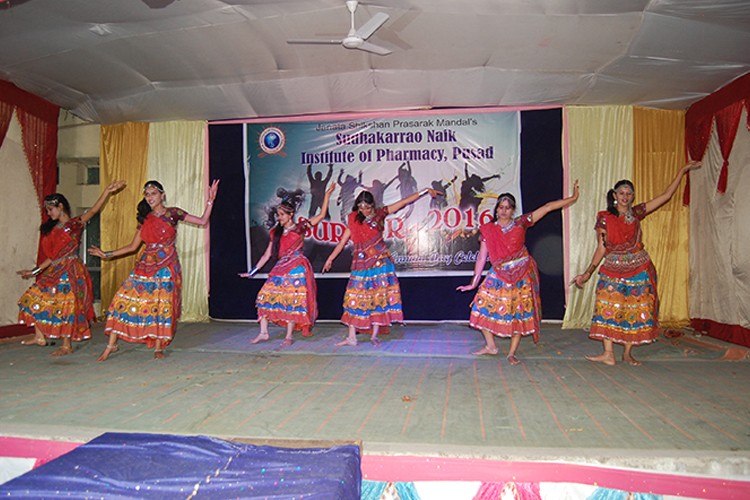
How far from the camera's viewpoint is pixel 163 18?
3.67 meters

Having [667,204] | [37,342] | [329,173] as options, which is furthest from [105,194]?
[667,204]

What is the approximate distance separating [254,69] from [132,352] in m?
2.71

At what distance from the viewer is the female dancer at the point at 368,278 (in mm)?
4539

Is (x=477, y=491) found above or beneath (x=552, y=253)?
beneath

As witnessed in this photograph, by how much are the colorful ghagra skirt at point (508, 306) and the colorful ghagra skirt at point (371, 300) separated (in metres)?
0.93

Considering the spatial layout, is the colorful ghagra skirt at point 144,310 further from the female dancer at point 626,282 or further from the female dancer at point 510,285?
the female dancer at point 626,282

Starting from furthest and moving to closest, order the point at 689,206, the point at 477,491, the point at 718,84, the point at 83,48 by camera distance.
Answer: the point at 689,206, the point at 718,84, the point at 83,48, the point at 477,491

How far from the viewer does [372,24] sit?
3424 mm

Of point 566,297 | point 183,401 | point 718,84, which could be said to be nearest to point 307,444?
point 183,401

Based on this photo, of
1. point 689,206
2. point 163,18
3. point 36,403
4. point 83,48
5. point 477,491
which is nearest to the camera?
point 477,491

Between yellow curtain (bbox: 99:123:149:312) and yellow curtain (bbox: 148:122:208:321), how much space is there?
6.6 inches

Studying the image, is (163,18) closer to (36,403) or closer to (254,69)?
(254,69)

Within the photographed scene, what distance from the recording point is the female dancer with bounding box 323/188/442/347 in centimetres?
454

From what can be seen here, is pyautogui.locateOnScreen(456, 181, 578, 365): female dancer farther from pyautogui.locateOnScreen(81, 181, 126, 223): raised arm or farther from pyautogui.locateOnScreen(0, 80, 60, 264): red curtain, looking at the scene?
pyautogui.locateOnScreen(0, 80, 60, 264): red curtain
